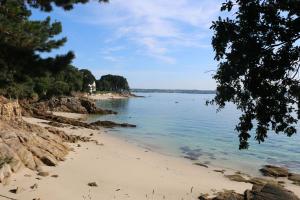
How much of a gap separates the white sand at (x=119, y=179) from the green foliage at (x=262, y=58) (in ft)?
27.7

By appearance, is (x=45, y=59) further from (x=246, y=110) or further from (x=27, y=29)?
(x=246, y=110)

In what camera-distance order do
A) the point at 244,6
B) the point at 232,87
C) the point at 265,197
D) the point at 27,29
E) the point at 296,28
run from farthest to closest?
1. the point at 265,197
2. the point at 27,29
3. the point at 232,87
4. the point at 244,6
5. the point at 296,28

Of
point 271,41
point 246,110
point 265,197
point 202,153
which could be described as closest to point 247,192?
point 265,197

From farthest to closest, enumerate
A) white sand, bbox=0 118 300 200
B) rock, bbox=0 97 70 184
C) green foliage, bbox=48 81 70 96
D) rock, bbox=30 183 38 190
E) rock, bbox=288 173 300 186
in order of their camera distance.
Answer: green foliage, bbox=48 81 70 96 < rock, bbox=288 173 300 186 < rock, bbox=0 97 70 184 < white sand, bbox=0 118 300 200 < rock, bbox=30 183 38 190

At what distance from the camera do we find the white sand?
16.3 metres

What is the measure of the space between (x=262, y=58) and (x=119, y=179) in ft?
41.2

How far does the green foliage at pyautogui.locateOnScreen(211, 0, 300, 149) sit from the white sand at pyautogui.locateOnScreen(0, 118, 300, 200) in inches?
332

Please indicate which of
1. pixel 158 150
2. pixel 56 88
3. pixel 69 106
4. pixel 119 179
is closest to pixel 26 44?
pixel 119 179

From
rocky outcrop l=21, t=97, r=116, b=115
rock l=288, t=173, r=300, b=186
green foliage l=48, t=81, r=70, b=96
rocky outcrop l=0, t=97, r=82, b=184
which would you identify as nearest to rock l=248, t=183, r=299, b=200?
rock l=288, t=173, r=300, b=186

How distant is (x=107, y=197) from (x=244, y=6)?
998 centimetres

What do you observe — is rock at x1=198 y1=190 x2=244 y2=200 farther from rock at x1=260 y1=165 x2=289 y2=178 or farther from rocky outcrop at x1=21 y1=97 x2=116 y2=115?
rocky outcrop at x1=21 y1=97 x2=116 y2=115

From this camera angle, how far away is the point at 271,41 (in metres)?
8.98

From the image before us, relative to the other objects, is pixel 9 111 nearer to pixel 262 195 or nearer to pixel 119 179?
pixel 119 179

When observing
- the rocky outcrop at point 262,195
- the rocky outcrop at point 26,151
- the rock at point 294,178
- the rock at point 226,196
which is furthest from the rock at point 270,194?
the rocky outcrop at point 26,151
